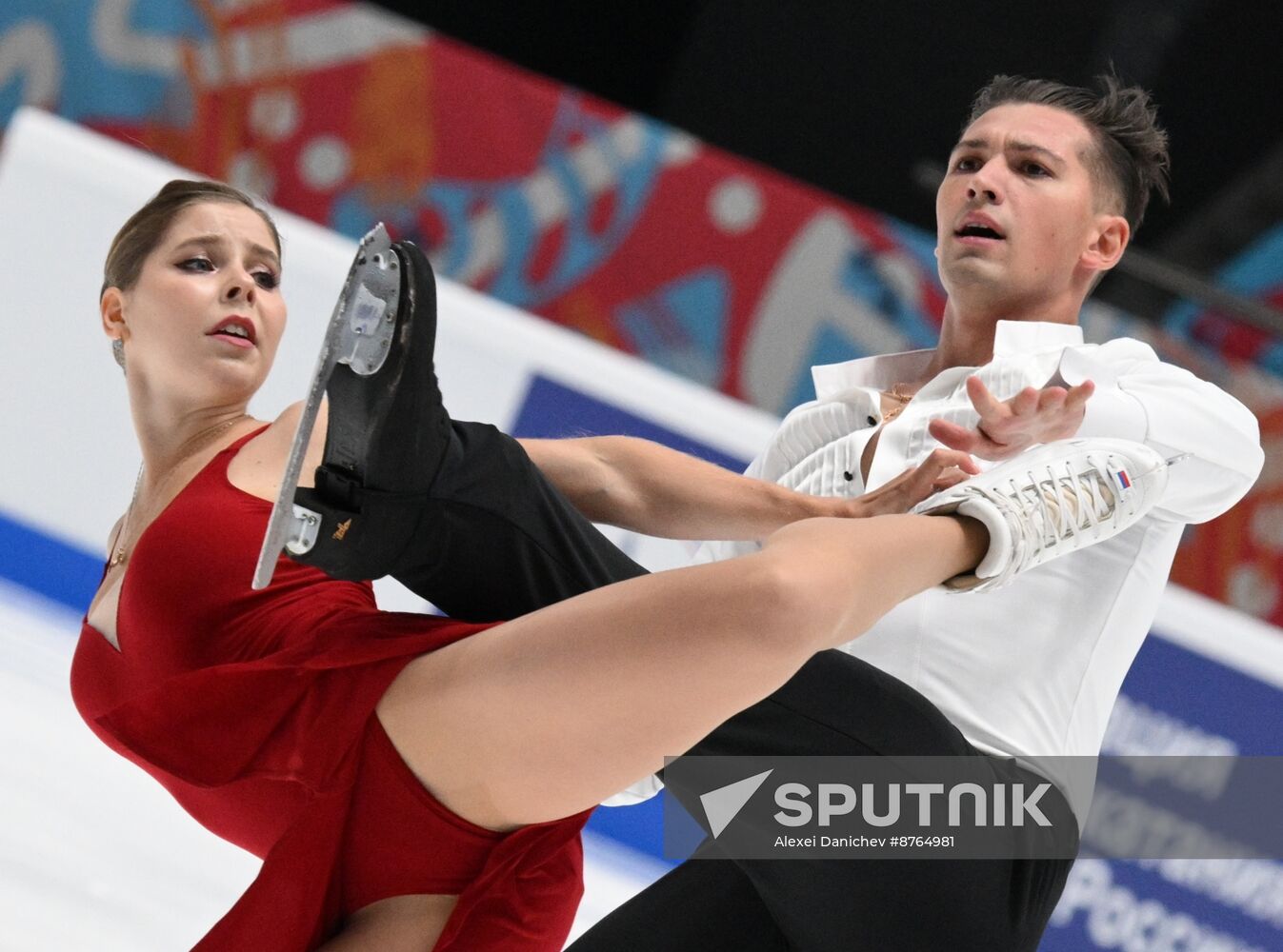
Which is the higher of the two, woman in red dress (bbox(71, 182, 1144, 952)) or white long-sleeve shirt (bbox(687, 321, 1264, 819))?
white long-sleeve shirt (bbox(687, 321, 1264, 819))

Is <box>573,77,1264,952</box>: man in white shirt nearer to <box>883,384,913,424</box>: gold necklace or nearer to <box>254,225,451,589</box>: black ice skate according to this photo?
<box>883,384,913,424</box>: gold necklace

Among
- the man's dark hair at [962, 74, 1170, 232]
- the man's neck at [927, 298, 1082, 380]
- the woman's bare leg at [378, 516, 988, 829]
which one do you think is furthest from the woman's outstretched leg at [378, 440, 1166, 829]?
the man's dark hair at [962, 74, 1170, 232]

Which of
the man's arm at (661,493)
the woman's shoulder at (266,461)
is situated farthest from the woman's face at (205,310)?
the man's arm at (661,493)

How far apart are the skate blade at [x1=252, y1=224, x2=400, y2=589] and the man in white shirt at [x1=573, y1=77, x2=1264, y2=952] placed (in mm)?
456

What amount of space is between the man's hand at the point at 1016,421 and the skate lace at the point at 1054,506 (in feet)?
0.39

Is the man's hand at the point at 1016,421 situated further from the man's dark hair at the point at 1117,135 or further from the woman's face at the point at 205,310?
the woman's face at the point at 205,310

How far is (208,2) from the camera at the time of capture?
357cm

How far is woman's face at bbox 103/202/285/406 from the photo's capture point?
6.19 ft

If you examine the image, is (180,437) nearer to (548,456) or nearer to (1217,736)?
(548,456)

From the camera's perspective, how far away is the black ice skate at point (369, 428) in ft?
4.31

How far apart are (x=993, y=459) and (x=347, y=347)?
73 centimetres

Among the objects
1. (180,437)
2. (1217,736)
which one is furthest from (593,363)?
(1217,736)

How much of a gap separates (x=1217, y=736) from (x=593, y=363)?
1357 millimetres

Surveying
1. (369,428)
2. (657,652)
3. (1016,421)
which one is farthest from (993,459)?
(369,428)
